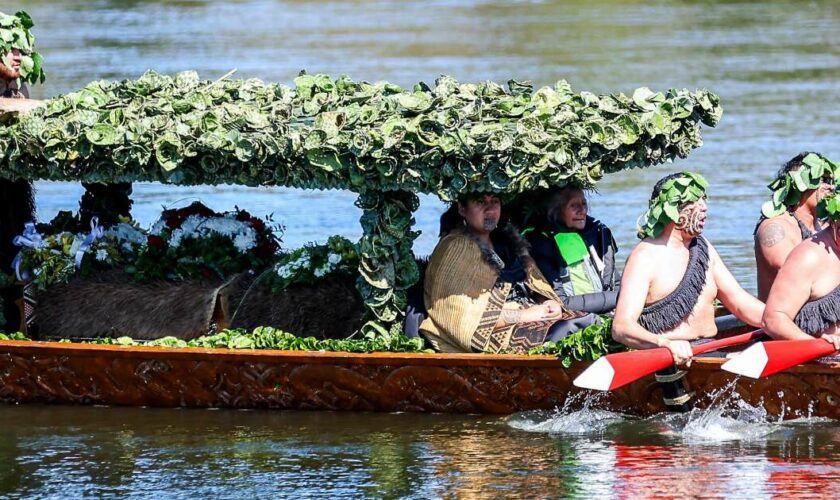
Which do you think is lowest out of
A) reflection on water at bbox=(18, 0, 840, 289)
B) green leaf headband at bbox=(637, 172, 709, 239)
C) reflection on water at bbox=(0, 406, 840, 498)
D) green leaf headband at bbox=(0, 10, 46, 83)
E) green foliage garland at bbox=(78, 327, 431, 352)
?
reflection on water at bbox=(0, 406, 840, 498)

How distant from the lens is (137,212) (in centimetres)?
2177

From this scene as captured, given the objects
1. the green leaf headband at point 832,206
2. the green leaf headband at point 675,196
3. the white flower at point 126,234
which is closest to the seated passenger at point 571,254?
the green leaf headband at point 675,196

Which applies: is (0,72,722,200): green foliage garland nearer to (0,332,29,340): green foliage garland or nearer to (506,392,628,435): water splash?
(0,332,29,340): green foliage garland

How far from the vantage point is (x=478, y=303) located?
1205cm

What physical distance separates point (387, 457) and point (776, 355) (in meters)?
2.33

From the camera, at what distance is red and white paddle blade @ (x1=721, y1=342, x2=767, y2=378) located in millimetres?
10773

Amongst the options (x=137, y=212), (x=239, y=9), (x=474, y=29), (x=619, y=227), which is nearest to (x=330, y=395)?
(x=619, y=227)

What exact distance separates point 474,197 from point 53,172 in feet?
8.83

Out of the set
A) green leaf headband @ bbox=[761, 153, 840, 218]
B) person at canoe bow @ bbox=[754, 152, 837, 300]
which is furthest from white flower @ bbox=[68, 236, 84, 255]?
green leaf headband @ bbox=[761, 153, 840, 218]

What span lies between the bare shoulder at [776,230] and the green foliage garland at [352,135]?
2.23ft

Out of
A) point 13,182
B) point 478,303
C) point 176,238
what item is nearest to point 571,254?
point 478,303

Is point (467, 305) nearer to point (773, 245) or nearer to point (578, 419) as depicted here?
point (578, 419)

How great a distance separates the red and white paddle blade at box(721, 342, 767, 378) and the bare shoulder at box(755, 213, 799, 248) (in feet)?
4.36

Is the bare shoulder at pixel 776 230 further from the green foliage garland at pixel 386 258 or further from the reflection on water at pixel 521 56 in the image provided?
the reflection on water at pixel 521 56
